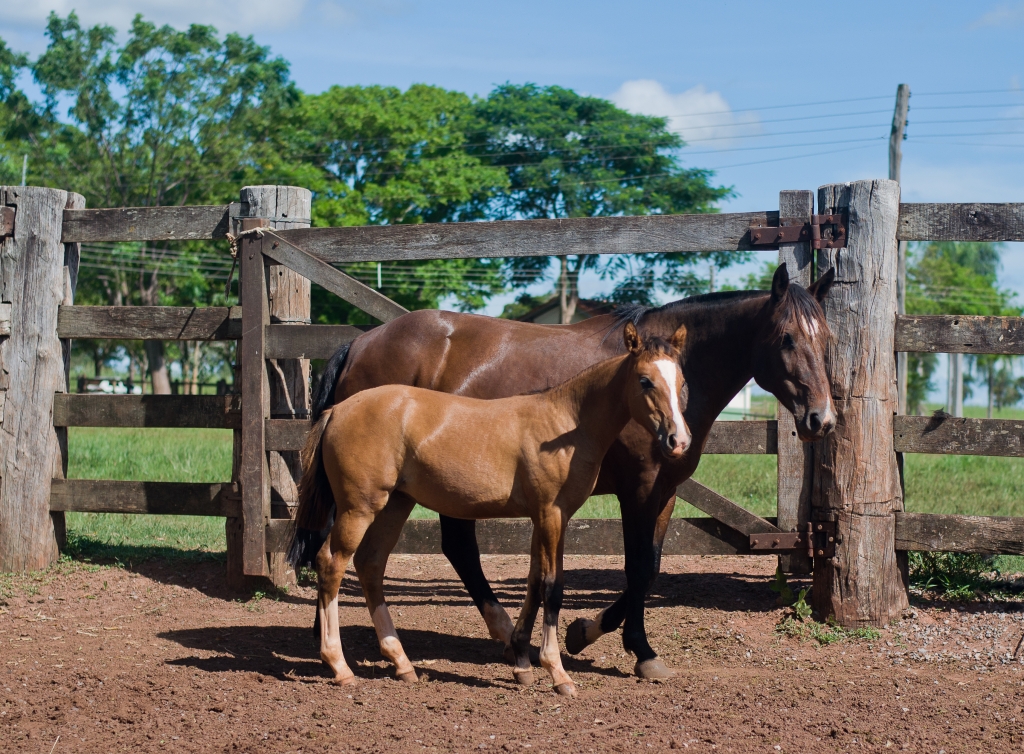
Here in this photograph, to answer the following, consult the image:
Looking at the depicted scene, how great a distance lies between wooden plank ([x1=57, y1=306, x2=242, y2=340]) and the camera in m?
6.53

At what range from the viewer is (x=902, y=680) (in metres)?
4.55

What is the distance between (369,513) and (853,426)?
2936mm

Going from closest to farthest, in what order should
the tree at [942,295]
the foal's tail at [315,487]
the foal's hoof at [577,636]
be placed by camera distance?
the foal's tail at [315,487], the foal's hoof at [577,636], the tree at [942,295]

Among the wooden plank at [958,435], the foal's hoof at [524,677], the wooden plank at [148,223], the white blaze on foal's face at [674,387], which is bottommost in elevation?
the foal's hoof at [524,677]

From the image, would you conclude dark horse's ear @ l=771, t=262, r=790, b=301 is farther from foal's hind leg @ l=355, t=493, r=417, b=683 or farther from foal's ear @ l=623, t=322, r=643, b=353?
foal's hind leg @ l=355, t=493, r=417, b=683

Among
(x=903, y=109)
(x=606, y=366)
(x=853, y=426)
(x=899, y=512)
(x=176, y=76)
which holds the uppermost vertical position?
(x=176, y=76)

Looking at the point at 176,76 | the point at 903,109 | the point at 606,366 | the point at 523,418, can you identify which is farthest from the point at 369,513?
the point at 176,76

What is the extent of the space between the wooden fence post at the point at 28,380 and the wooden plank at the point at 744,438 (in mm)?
4844

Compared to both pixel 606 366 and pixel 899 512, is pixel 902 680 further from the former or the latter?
pixel 606 366

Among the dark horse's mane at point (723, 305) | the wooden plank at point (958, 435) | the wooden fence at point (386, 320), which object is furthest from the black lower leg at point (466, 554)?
the wooden plank at point (958, 435)

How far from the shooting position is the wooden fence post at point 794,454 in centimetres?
565

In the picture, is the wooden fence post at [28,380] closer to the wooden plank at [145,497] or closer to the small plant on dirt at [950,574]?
the wooden plank at [145,497]

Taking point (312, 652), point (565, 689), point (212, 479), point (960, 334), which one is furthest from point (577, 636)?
point (212, 479)

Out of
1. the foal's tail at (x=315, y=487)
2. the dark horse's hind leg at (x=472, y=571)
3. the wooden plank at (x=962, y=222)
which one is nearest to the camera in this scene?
the foal's tail at (x=315, y=487)
